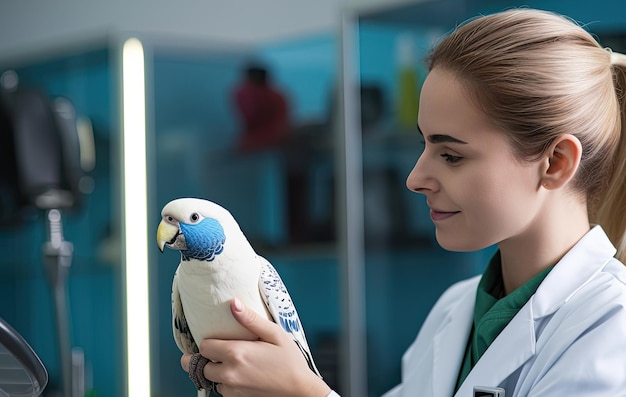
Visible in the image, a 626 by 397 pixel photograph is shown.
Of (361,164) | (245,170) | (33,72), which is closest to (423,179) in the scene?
(361,164)

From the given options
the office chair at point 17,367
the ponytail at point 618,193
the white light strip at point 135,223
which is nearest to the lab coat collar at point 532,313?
the ponytail at point 618,193

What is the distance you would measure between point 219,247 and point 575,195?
1.69 feet

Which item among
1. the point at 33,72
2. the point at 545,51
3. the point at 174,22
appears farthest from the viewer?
the point at 174,22

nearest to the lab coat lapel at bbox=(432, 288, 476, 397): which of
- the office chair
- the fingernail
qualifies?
the fingernail

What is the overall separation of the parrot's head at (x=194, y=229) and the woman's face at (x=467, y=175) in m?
0.30

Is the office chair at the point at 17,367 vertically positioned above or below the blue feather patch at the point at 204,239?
below

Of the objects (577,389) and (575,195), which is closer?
(577,389)

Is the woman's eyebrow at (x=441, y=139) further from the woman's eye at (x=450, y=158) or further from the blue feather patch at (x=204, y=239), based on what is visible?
the blue feather patch at (x=204, y=239)

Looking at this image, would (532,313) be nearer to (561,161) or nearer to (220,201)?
(561,161)

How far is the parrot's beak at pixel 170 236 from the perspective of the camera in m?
0.93

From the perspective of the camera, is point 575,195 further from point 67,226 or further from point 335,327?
point 67,226

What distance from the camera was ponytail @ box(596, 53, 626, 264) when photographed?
123 cm

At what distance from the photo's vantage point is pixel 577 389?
1041 millimetres

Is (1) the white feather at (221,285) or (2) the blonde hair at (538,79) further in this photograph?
(2) the blonde hair at (538,79)
